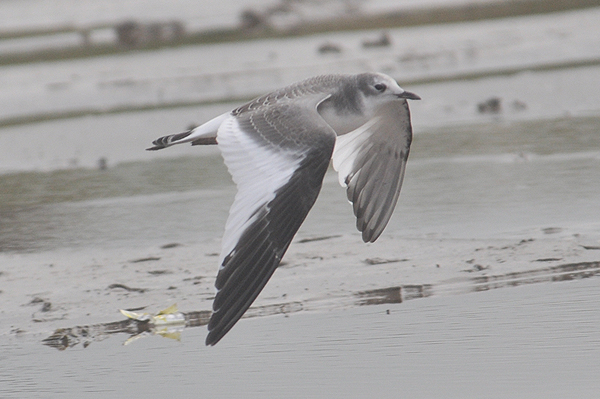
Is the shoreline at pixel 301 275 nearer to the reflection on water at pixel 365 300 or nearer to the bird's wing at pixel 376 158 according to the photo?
the reflection on water at pixel 365 300

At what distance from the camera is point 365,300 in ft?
22.9

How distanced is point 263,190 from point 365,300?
1220 millimetres

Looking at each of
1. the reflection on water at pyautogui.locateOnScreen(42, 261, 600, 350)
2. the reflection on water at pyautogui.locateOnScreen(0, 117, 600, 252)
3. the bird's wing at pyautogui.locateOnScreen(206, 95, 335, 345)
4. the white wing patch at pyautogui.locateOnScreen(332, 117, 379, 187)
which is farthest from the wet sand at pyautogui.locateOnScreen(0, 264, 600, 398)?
the reflection on water at pyautogui.locateOnScreen(0, 117, 600, 252)

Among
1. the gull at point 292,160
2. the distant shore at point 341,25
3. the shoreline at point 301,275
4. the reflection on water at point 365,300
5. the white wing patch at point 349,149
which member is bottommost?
the distant shore at point 341,25

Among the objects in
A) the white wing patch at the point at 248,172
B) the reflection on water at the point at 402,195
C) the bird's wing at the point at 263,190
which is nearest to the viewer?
the bird's wing at the point at 263,190

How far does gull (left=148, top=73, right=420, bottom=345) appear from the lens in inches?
229

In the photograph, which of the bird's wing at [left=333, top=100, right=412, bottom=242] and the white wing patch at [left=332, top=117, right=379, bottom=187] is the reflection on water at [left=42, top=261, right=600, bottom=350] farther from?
the white wing patch at [left=332, top=117, right=379, bottom=187]

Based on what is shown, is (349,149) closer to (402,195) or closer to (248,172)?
(402,195)

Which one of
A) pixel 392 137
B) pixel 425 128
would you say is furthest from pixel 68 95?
pixel 392 137

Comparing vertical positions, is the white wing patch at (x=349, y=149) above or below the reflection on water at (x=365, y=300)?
above

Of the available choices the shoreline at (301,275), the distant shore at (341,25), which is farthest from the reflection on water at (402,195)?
the distant shore at (341,25)

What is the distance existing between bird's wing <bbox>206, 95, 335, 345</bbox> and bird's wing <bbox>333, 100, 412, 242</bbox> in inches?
46.0

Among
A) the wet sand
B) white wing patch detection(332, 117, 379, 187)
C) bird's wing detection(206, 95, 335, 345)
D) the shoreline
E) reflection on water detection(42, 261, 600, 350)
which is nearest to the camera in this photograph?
the wet sand

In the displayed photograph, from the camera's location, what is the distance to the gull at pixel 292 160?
5.83m
